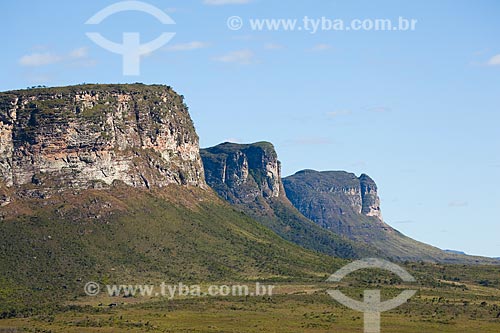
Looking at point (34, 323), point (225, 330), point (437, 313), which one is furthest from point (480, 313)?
point (34, 323)

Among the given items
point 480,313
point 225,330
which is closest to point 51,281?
point 225,330

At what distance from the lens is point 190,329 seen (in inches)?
6476

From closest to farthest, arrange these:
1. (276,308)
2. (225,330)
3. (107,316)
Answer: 1. (225,330)
2. (107,316)
3. (276,308)

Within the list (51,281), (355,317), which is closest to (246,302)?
(355,317)

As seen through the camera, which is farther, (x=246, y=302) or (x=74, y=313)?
(x=246, y=302)

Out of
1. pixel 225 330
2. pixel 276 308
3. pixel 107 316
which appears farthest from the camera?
pixel 276 308

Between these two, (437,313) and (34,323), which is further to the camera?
(437,313)

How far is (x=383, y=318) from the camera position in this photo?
18025 cm

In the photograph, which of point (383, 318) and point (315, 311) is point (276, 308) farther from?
Answer: point (383, 318)

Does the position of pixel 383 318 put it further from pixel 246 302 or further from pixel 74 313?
pixel 74 313

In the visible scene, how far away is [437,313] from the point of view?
185375mm

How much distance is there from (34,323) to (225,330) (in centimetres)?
A: 3143

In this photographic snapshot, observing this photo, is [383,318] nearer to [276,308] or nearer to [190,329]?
[276,308]

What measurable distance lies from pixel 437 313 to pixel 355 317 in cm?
1563
